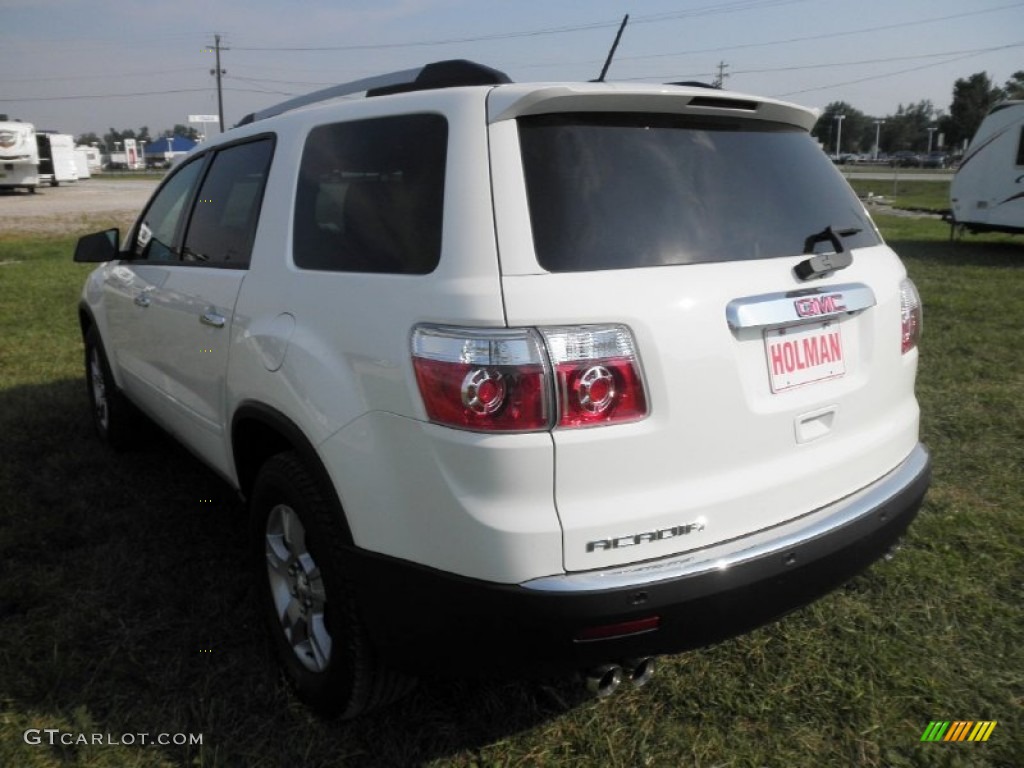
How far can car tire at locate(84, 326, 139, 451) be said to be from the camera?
14.8 ft

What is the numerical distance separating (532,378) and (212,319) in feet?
5.17

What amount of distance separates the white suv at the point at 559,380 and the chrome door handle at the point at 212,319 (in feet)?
0.70

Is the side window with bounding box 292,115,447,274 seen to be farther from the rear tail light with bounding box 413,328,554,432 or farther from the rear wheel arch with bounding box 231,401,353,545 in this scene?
the rear wheel arch with bounding box 231,401,353,545

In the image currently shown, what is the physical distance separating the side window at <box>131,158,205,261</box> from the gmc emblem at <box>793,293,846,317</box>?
256cm

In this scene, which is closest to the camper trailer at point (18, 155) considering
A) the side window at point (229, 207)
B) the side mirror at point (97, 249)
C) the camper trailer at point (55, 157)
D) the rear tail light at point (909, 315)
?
the camper trailer at point (55, 157)

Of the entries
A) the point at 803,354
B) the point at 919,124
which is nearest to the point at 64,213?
the point at 803,354

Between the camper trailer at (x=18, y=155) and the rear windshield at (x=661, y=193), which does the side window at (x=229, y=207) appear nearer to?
the rear windshield at (x=661, y=193)

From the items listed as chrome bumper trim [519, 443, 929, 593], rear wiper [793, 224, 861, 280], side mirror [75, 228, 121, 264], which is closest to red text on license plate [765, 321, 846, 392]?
rear wiper [793, 224, 861, 280]

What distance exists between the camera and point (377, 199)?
88.9 inches

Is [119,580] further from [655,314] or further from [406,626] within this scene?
[655,314]

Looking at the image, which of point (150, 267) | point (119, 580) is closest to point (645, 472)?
point (119, 580)

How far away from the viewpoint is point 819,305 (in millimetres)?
2180

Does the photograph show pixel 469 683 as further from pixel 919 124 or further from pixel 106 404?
pixel 919 124

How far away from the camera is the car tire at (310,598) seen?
216 centimetres
